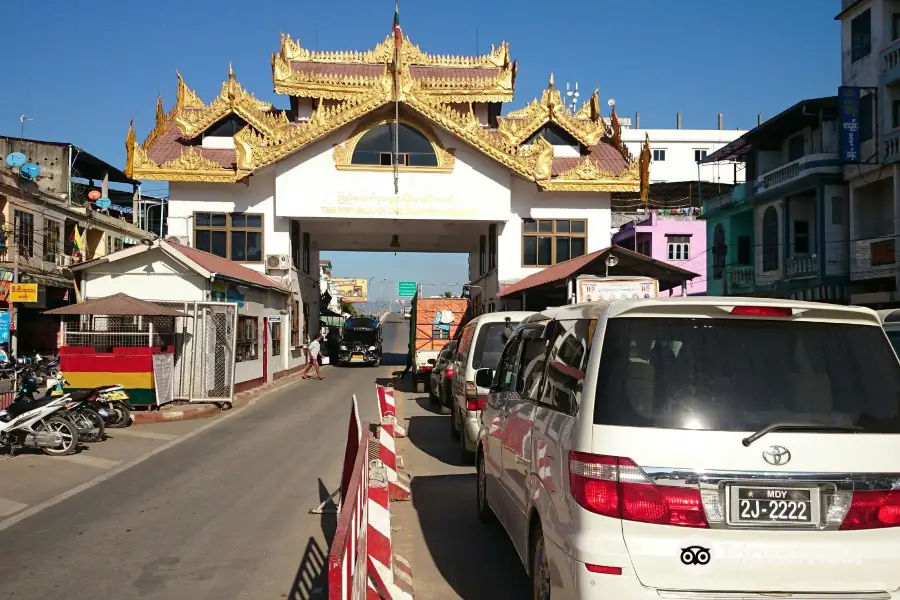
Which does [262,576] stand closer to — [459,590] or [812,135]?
[459,590]

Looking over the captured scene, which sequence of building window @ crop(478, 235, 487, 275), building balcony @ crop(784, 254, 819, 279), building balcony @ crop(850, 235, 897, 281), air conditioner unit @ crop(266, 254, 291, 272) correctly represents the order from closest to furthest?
building balcony @ crop(850, 235, 897, 281) < building balcony @ crop(784, 254, 819, 279) < air conditioner unit @ crop(266, 254, 291, 272) < building window @ crop(478, 235, 487, 275)

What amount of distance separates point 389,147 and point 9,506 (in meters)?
Result: 22.1

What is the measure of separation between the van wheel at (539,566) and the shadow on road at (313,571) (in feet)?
5.28

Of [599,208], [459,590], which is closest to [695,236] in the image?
[599,208]

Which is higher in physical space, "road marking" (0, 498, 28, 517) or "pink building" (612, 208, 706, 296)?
"pink building" (612, 208, 706, 296)

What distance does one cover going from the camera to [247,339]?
22.2 meters

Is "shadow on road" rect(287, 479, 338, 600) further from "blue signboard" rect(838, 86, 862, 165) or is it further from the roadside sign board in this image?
"blue signboard" rect(838, 86, 862, 165)

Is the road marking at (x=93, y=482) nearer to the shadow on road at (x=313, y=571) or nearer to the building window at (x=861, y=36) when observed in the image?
the shadow on road at (x=313, y=571)

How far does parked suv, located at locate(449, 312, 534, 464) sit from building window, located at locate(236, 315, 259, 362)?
36.1 ft

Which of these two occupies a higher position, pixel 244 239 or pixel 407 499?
pixel 244 239

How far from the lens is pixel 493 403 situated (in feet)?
21.4

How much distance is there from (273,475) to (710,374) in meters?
7.30

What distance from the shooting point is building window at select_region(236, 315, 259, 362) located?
21250mm

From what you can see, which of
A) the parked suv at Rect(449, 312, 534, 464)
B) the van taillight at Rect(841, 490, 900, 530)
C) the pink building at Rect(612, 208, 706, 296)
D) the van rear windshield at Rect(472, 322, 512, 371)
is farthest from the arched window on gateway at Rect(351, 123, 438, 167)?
the van taillight at Rect(841, 490, 900, 530)
